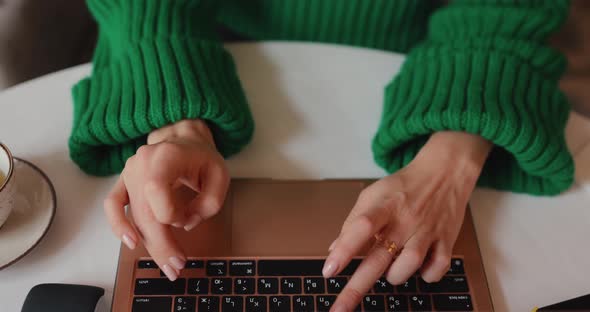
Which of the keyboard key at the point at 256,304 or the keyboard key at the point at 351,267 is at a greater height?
the keyboard key at the point at 351,267

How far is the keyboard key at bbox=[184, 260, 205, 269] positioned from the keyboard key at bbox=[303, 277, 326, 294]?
0.10 metres

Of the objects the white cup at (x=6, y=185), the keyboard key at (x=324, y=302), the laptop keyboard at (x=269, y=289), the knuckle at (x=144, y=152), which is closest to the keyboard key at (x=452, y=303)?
the laptop keyboard at (x=269, y=289)

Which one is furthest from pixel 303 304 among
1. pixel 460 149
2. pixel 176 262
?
pixel 460 149

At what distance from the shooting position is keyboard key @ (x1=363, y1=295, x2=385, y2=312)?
1.59ft

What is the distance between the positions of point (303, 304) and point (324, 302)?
0.02 meters

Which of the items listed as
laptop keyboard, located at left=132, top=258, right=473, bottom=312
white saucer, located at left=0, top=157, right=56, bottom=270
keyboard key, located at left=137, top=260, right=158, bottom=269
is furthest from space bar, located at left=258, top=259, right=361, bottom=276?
white saucer, located at left=0, top=157, right=56, bottom=270

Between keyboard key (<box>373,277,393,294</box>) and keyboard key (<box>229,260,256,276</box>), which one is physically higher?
keyboard key (<box>373,277,393,294</box>)

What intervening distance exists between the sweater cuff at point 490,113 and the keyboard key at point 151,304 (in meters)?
0.29

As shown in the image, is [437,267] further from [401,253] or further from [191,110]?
[191,110]

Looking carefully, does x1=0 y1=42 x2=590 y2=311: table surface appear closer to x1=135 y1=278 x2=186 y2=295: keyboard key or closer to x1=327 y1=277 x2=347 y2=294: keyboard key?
x1=135 y1=278 x2=186 y2=295: keyboard key

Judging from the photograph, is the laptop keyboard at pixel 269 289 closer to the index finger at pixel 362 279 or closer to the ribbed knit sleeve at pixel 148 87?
the index finger at pixel 362 279

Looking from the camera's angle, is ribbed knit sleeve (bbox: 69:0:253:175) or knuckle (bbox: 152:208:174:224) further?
ribbed knit sleeve (bbox: 69:0:253:175)

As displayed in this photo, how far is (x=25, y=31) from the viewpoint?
0.79 m

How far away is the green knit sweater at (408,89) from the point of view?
551 mm
